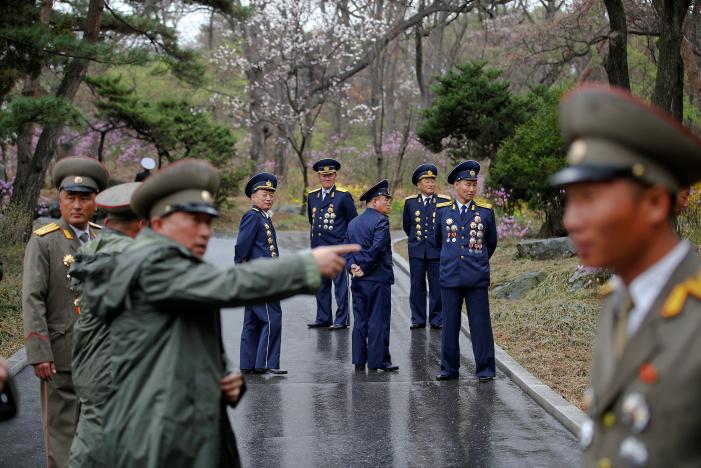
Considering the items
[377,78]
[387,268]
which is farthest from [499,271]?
[377,78]

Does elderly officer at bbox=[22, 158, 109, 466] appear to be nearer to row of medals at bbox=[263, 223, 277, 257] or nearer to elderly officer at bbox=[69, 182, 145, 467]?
elderly officer at bbox=[69, 182, 145, 467]

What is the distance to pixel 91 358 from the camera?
17.3 feet

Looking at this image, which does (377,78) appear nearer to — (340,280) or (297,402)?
(340,280)

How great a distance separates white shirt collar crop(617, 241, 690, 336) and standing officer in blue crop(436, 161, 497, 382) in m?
7.13

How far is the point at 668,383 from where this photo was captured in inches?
97.7

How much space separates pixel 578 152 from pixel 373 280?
7975 mm

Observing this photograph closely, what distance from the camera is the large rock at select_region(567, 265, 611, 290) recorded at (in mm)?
14414

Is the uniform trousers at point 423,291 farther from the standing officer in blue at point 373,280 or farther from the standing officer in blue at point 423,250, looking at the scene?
the standing officer in blue at point 373,280

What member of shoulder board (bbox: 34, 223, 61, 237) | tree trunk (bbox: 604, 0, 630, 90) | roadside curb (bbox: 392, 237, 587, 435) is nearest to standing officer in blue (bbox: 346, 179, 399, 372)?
roadside curb (bbox: 392, 237, 587, 435)

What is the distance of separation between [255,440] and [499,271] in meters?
10.1

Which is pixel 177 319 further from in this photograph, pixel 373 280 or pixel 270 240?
pixel 373 280

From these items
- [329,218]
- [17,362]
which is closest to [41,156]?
[329,218]

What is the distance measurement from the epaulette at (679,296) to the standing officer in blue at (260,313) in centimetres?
775

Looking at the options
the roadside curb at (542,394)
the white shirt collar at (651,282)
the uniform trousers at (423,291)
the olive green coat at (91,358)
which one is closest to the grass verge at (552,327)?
the roadside curb at (542,394)
